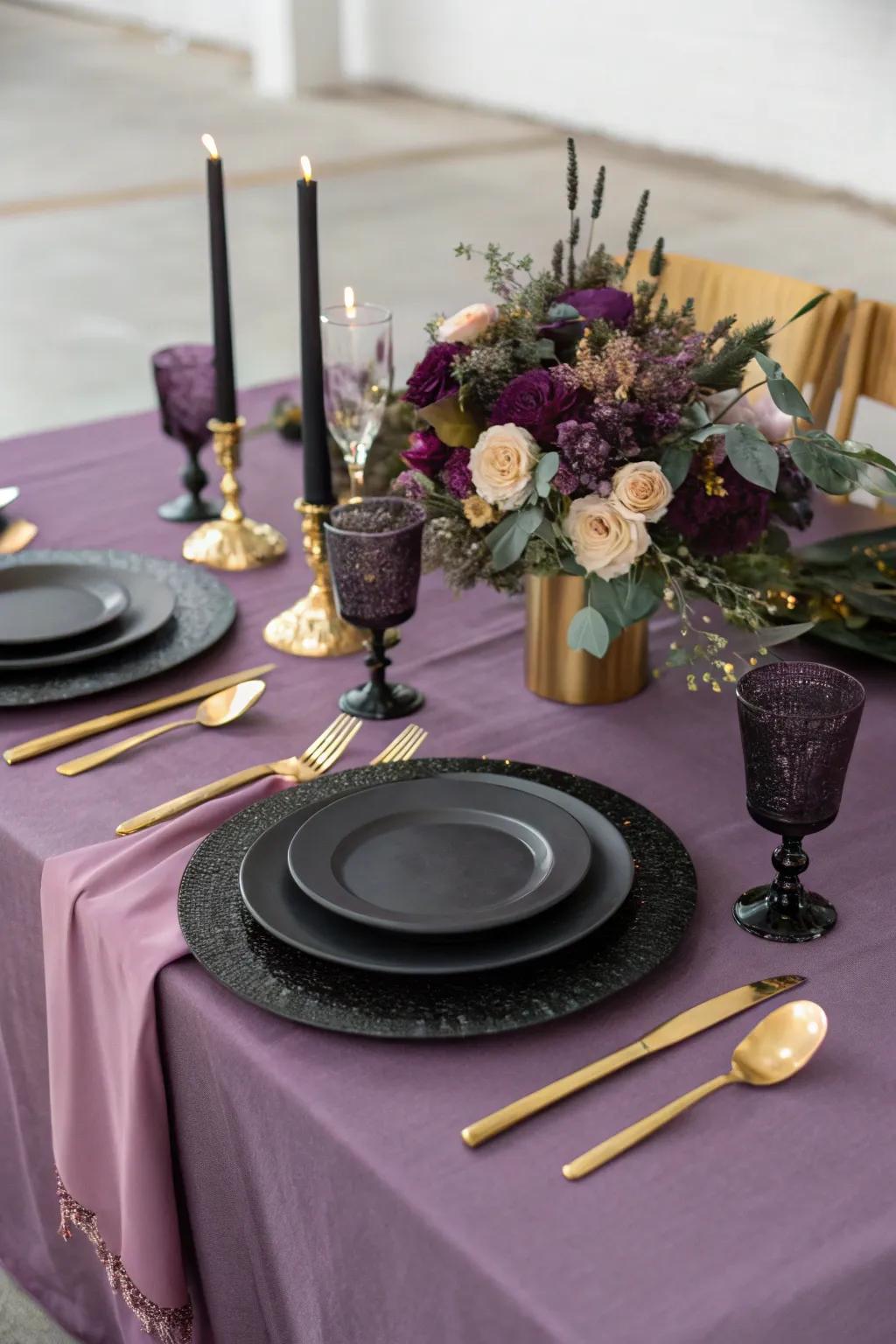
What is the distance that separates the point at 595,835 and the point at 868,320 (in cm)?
140

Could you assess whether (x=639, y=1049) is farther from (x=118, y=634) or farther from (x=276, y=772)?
(x=118, y=634)

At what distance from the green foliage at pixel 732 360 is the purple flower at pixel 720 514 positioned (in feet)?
0.21

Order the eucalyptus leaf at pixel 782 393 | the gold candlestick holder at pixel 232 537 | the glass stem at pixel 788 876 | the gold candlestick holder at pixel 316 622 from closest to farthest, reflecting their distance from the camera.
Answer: the glass stem at pixel 788 876 → the eucalyptus leaf at pixel 782 393 → the gold candlestick holder at pixel 316 622 → the gold candlestick holder at pixel 232 537

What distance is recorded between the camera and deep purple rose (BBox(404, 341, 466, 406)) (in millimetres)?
1256

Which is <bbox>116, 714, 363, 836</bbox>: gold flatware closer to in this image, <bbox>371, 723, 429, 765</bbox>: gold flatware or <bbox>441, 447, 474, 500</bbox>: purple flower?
<bbox>371, 723, 429, 765</bbox>: gold flatware

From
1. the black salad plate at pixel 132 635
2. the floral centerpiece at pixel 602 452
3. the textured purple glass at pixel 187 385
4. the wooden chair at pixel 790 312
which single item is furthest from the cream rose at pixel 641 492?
the wooden chair at pixel 790 312

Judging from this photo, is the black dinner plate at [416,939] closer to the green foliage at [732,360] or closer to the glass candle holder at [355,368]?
the green foliage at [732,360]

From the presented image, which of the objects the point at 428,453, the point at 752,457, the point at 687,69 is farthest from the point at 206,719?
the point at 687,69

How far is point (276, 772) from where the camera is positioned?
120cm

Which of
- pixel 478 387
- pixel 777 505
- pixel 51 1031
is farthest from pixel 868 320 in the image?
pixel 51 1031

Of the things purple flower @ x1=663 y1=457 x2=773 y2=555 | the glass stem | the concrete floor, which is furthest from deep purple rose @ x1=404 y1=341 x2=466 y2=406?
the concrete floor

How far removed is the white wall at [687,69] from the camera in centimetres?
668

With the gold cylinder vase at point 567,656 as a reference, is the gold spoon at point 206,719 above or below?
below

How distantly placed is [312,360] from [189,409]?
414 millimetres
